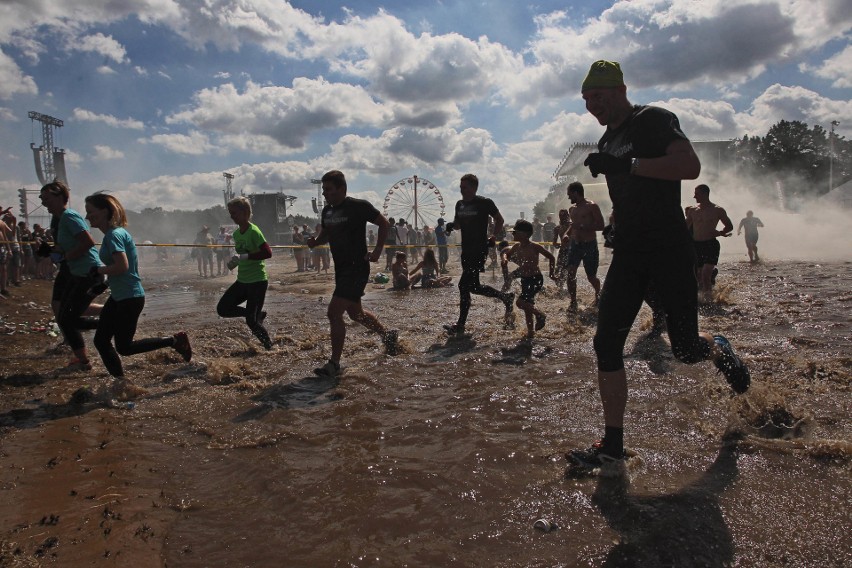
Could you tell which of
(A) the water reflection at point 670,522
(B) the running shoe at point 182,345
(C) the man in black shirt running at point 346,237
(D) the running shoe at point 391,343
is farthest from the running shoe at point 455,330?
(A) the water reflection at point 670,522

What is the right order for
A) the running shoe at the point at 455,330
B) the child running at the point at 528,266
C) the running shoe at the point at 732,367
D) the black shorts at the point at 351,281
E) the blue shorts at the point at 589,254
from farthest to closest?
the blue shorts at the point at 589,254 → the running shoe at the point at 455,330 → the child running at the point at 528,266 → the black shorts at the point at 351,281 → the running shoe at the point at 732,367

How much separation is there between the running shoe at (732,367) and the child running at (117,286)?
4.60 m

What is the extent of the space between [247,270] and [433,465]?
13.1 ft

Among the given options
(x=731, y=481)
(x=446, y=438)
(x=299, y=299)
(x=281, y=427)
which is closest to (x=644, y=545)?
Answer: (x=731, y=481)

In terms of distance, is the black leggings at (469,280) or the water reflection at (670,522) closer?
the water reflection at (670,522)

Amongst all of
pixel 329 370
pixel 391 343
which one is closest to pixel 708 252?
pixel 391 343

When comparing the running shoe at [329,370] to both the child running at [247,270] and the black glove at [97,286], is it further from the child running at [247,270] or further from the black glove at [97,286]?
the black glove at [97,286]

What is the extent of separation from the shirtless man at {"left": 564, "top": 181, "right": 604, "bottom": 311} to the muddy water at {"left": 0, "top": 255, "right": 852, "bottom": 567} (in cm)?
283

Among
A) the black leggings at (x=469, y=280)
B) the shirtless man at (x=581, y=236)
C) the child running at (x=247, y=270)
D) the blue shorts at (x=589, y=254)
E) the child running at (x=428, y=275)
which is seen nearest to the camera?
the child running at (x=247, y=270)

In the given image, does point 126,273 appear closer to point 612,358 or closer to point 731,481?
point 612,358

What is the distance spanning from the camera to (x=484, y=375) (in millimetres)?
4777

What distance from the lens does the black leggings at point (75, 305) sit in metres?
5.16

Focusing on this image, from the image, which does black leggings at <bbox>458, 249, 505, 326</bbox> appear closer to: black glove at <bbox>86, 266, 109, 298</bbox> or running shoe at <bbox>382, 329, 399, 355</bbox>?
running shoe at <bbox>382, 329, 399, 355</bbox>

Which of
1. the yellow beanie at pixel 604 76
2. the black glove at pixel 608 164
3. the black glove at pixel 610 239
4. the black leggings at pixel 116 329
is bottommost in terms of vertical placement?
the black leggings at pixel 116 329
